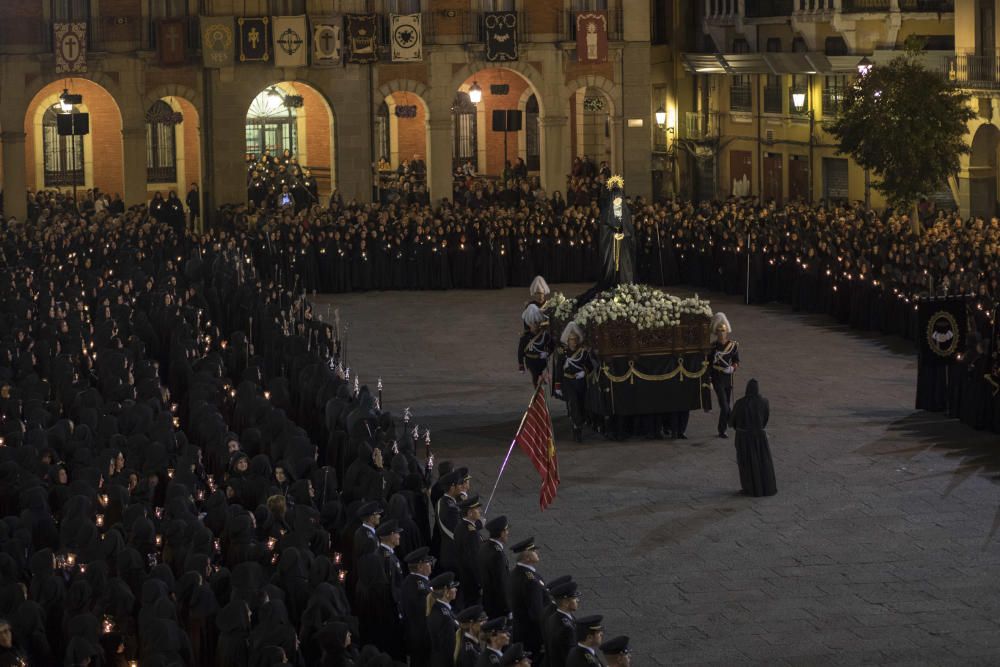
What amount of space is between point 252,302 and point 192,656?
16.4 meters

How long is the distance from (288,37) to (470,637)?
36224mm

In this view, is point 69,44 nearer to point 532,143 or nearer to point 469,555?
point 532,143

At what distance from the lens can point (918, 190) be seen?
38688 mm

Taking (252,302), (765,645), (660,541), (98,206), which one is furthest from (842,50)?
(765,645)

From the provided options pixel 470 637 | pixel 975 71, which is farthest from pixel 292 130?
pixel 470 637

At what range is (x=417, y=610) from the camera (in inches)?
563

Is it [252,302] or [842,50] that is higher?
[842,50]

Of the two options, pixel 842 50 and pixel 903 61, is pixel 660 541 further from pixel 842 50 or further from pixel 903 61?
pixel 842 50

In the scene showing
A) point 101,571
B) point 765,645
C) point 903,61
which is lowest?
point 765,645

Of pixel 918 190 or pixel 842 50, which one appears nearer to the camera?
pixel 918 190

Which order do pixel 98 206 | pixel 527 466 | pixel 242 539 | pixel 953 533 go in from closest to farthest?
pixel 242 539
pixel 953 533
pixel 527 466
pixel 98 206

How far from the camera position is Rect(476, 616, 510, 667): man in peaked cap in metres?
12.7

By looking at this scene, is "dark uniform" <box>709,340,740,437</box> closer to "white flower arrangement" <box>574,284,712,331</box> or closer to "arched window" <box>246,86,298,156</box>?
"white flower arrangement" <box>574,284,712,331</box>

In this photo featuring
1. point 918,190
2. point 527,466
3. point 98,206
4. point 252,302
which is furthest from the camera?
point 98,206
